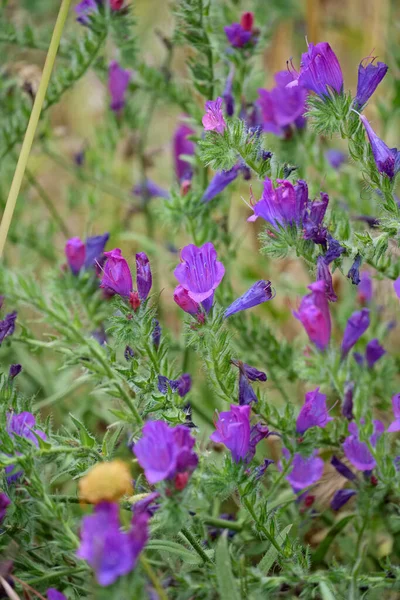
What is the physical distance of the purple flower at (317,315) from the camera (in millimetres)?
1126

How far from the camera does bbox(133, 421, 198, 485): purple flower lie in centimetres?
88

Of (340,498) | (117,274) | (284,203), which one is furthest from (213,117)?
(340,498)

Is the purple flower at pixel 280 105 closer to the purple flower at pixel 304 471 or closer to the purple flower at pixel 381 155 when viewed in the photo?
the purple flower at pixel 381 155

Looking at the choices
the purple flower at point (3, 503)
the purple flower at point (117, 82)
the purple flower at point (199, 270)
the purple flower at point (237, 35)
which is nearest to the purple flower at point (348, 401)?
the purple flower at point (199, 270)

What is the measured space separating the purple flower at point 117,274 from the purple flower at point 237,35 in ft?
2.41

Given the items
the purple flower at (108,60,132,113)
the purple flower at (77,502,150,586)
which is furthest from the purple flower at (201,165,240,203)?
the purple flower at (77,502,150,586)

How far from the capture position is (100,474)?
76cm

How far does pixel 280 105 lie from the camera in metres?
1.63

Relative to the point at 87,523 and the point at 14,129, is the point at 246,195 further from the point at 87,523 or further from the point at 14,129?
the point at 87,523

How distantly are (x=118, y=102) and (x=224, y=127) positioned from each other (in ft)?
3.14

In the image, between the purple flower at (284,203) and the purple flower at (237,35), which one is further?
Result: the purple flower at (237,35)

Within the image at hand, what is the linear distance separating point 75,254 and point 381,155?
2.12 feet

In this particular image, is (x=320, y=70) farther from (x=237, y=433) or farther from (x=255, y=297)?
(x=237, y=433)

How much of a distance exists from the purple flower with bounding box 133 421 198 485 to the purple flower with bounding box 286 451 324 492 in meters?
0.38
